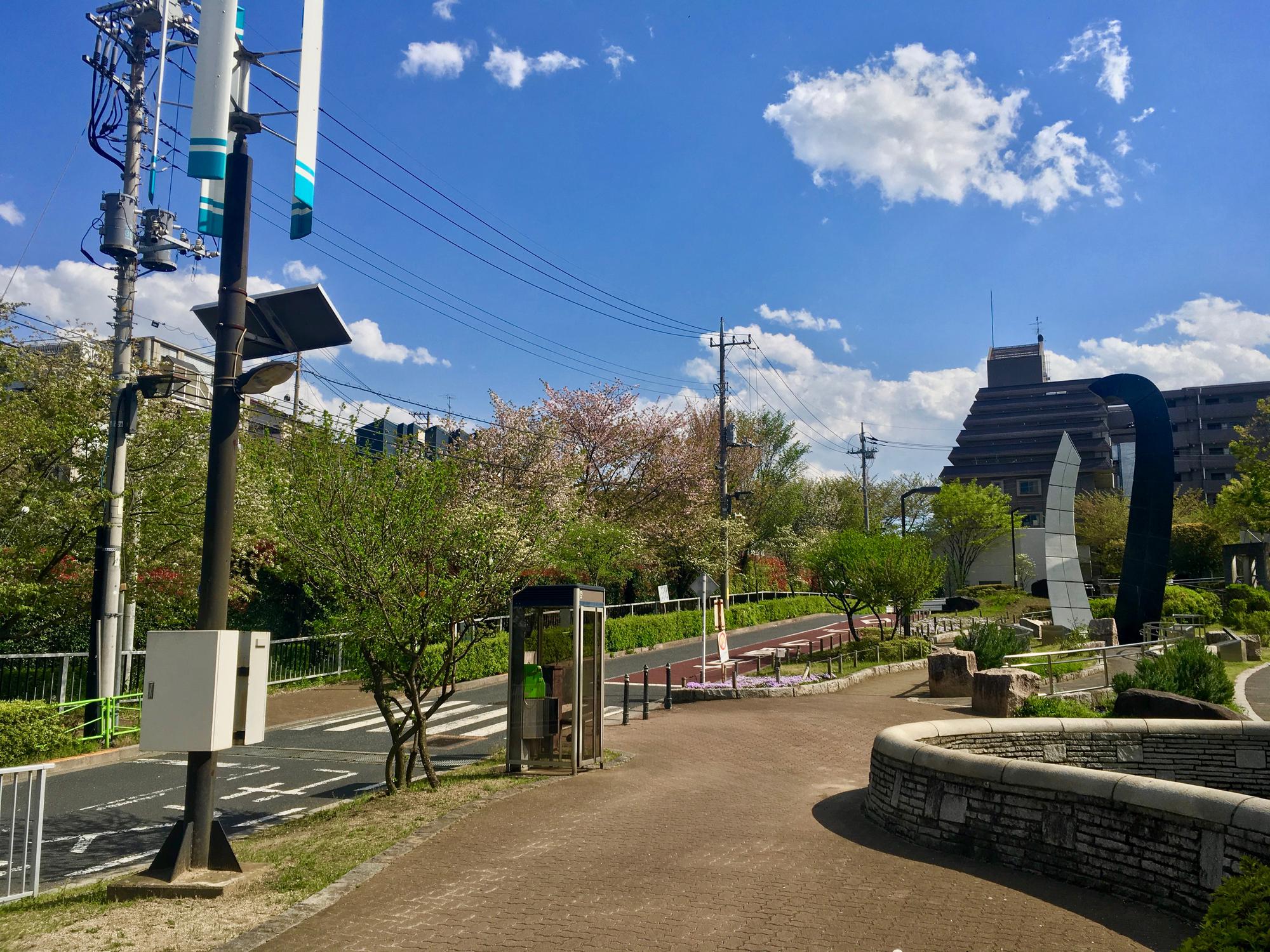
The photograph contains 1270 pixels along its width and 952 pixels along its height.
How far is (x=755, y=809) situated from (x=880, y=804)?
1.42m

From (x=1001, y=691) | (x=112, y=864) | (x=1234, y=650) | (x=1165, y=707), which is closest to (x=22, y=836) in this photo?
(x=112, y=864)

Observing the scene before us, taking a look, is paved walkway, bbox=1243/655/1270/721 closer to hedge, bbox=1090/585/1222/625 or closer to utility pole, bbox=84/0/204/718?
hedge, bbox=1090/585/1222/625

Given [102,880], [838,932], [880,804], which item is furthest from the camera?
[880,804]

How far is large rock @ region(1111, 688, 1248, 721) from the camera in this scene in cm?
1170

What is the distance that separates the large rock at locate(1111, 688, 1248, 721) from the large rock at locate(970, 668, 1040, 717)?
2851 mm

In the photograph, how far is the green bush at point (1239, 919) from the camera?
3584mm

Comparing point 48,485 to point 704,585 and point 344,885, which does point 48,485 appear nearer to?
point 344,885

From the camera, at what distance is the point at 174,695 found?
22.4 feet

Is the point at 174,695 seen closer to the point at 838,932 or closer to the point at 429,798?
the point at 429,798

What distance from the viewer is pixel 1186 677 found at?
15570mm

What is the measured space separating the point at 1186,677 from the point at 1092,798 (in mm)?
10936

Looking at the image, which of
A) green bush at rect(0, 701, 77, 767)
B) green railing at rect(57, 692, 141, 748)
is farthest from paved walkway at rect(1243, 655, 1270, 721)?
green bush at rect(0, 701, 77, 767)

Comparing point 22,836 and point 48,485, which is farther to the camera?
point 48,485

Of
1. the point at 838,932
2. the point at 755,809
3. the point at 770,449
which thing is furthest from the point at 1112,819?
the point at 770,449
